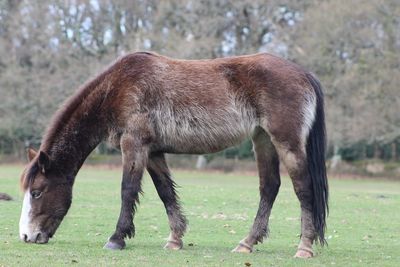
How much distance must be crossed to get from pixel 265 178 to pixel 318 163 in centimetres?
100

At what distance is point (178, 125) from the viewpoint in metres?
10.9

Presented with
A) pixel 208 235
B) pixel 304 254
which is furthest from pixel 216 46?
pixel 304 254

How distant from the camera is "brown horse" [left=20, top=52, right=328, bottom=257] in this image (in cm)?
1064

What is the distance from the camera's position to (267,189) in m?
11.4

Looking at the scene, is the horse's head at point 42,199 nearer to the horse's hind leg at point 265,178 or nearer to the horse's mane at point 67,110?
the horse's mane at point 67,110

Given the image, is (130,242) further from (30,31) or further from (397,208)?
(30,31)

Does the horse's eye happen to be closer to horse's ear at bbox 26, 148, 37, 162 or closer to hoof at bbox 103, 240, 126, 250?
horse's ear at bbox 26, 148, 37, 162

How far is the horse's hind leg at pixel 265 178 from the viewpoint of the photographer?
36.7 feet

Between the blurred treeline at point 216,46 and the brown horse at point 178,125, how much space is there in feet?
118

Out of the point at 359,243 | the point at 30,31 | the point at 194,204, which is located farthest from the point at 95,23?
the point at 359,243

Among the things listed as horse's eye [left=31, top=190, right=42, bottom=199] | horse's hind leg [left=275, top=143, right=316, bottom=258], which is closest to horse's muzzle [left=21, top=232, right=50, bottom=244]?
horse's eye [left=31, top=190, right=42, bottom=199]

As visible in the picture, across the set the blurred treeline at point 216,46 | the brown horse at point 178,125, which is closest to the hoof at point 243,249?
the brown horse at point 178,125

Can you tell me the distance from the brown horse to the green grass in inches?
21.5

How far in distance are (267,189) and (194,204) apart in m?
10.2
